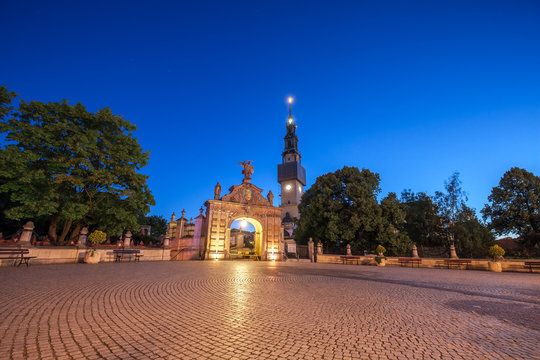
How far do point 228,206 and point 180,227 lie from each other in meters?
6.99

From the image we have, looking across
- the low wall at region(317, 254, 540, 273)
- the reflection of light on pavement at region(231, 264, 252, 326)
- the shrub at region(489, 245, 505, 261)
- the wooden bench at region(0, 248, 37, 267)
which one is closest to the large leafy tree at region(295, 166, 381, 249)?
the low wall at region(317, 254, 540, 273)

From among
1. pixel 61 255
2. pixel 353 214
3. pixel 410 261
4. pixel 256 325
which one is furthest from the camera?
pixel 353 214

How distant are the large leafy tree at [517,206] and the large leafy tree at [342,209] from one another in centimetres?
1485

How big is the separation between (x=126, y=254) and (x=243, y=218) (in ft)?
40.7

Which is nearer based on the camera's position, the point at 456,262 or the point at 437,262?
the point at 456,262

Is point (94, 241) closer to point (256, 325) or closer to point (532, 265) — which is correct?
point (256, 325)

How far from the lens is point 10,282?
26.0 feet

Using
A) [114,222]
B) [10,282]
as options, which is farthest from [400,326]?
[114,222]

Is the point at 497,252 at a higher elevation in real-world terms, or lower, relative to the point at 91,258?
higher

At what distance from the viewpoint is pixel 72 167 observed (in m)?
17.0

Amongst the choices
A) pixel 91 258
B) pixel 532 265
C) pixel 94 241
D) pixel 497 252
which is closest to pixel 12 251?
pixel 94 241

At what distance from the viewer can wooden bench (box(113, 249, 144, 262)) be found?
738 inches

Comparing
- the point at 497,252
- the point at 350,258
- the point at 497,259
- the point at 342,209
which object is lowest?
the point at 350,258

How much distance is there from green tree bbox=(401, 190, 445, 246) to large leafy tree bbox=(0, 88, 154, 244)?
30896 mm
